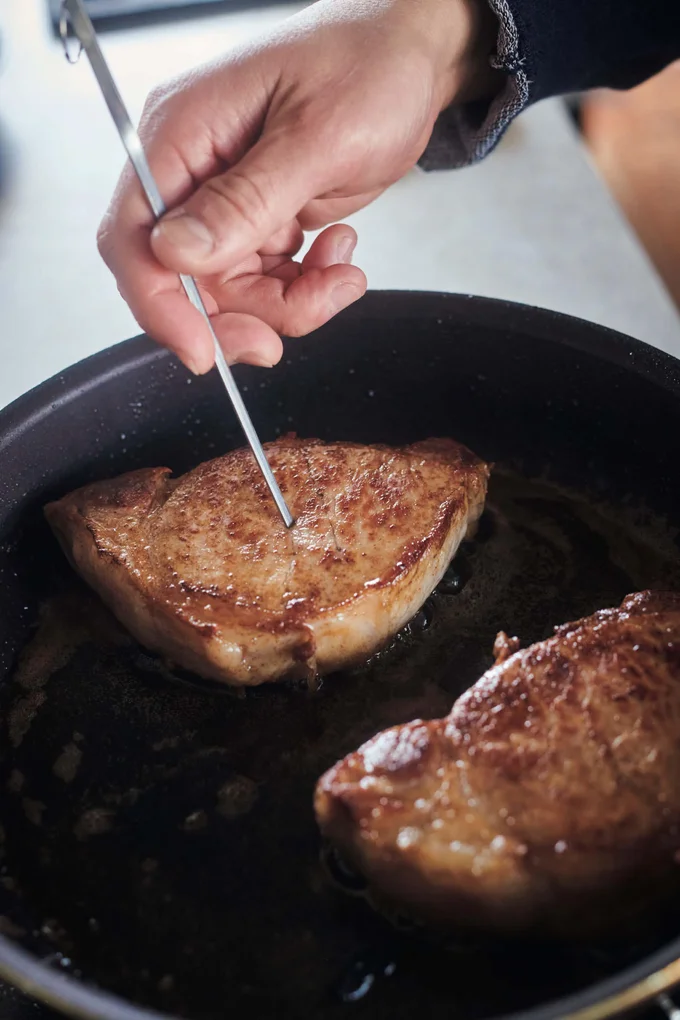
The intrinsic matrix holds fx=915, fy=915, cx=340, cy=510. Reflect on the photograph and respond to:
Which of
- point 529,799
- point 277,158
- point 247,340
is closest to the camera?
point 529,799

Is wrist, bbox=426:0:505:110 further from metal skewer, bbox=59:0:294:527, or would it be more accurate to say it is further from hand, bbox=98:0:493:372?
metal skewer, bbox=59:0:294:527

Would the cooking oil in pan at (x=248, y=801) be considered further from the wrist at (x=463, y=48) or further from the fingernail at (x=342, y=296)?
the wrist at (x=463, y=48)

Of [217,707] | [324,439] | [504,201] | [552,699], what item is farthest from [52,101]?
[552,699]

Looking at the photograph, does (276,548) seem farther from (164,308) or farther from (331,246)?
(331,246)

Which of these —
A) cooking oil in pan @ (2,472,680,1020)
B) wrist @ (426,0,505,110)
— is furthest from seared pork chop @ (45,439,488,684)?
wrist @ (426,0,505,110)

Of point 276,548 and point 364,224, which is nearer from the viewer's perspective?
point 276,548

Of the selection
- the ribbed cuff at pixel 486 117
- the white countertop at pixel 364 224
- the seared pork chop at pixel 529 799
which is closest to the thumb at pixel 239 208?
the ribbed cuff at pixel 486 117

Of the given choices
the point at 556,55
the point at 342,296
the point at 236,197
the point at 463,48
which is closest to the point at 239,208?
the point at 236,197

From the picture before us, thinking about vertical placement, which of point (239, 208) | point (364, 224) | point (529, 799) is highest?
point (239, 208)
